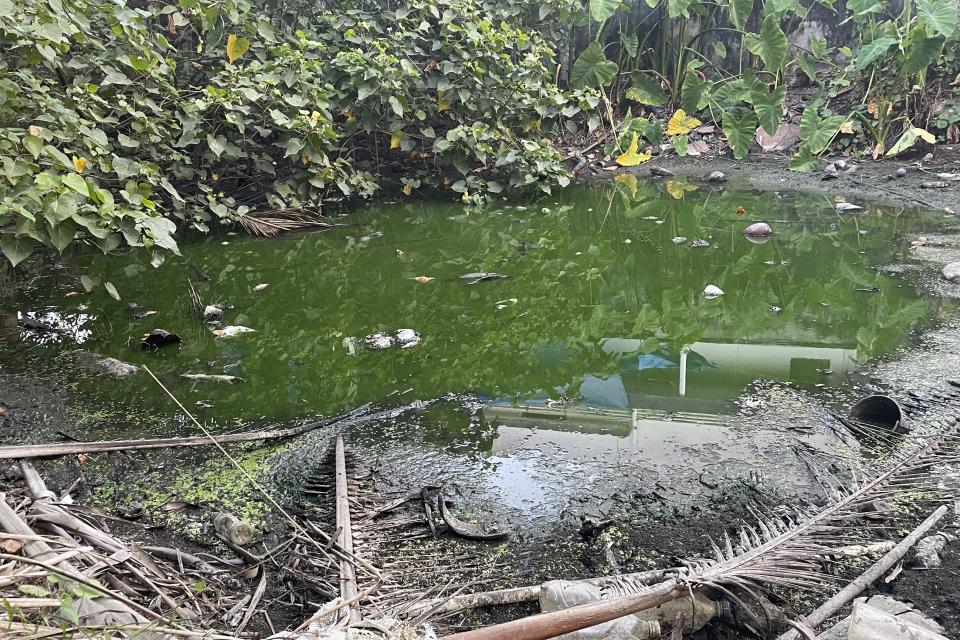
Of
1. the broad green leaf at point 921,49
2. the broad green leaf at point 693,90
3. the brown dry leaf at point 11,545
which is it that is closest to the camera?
the brown dry leaf at point 11,545

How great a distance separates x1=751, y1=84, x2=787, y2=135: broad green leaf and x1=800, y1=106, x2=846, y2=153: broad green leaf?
28cm

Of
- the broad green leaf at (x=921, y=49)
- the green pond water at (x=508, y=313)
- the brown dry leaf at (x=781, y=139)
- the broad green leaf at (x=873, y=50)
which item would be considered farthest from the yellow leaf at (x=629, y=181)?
the broad green leaf at (x=921, y=49)

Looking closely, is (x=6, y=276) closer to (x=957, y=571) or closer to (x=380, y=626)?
(x=380, y=626)

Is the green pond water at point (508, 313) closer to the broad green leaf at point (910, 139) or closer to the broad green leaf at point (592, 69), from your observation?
the broad green leaf at point (910, 139)

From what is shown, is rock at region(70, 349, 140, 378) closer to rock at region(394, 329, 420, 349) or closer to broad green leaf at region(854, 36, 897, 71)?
rock at region(394, 329, 420, 349)

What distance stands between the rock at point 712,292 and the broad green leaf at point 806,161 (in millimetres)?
3276

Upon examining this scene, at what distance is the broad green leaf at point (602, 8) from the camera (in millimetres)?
6055

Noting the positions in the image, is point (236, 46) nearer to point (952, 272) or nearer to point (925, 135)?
point (952, 272)

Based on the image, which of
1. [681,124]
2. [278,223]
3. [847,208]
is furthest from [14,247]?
[681,124]

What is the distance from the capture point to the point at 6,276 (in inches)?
121

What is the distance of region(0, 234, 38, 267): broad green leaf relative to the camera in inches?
75.5

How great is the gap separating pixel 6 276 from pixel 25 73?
47.6 inches

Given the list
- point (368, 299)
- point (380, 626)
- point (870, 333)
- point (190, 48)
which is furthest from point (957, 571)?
point (190, 48)

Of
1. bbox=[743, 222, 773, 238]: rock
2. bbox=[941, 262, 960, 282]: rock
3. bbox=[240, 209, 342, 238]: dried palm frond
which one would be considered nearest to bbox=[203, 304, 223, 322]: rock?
bbox=[240, 209, 342, 238]: dried palm frond
